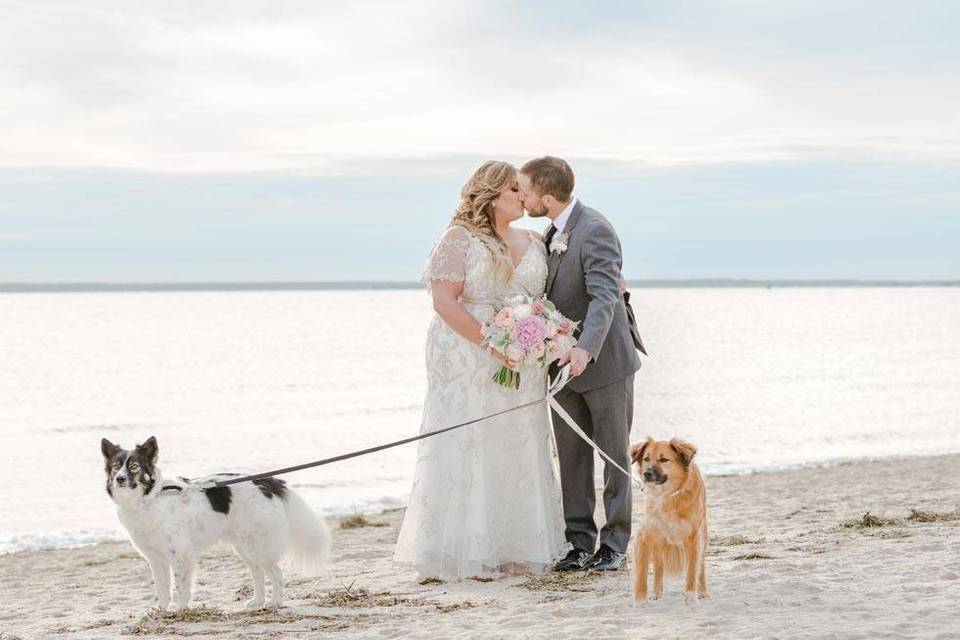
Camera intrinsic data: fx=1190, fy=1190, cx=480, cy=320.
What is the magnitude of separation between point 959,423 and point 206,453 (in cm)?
1514

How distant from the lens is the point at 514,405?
750 centimetres

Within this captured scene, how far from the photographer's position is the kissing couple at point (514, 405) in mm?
7242

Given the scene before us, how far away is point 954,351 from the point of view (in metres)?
53.2

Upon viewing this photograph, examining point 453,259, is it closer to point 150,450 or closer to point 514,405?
point 514,405

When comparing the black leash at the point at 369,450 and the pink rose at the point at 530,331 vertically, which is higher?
the pink rose at the point at 530,331

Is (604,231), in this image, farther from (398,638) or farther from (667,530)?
(398,638)

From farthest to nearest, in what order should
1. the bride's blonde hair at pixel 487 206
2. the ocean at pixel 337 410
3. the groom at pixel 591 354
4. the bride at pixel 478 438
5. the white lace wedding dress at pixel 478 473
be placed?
the ocean at pixel 337 410, the white lace wedding dress at pixel 478 473, the bride at pixel 478 438, the bride's blonde hair at pixel 487 206, the groom at pixel 591 354

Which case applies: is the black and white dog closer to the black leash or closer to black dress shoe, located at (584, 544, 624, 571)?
the black leash

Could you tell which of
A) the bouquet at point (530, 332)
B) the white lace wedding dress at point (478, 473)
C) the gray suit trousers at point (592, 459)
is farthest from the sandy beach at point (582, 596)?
the bouquet at point (530, 332)

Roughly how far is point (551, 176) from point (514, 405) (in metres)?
1.45

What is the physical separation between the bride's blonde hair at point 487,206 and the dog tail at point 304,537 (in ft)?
6.17

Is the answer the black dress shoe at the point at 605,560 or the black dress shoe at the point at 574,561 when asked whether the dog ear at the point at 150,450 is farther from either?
the black dress shoe at the point at 605,560

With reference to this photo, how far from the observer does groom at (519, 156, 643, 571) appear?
711cm

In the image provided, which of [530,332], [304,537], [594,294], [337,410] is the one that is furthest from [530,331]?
[337,410]
